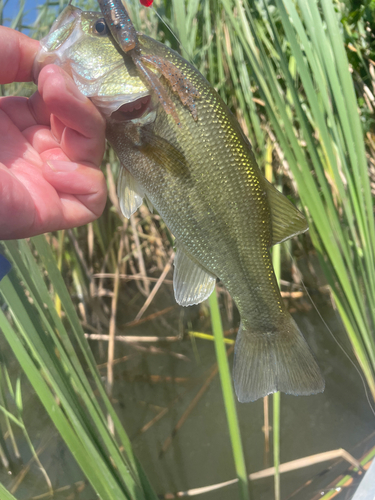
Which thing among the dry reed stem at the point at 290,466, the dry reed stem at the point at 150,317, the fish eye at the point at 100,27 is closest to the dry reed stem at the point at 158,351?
the dry reed stem at the point at 150,317

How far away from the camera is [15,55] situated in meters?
0.64

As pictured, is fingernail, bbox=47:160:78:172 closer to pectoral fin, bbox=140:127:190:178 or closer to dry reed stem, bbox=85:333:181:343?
pectoral fin, bbox=140:127:190:178

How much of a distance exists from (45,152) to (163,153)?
1.04ft

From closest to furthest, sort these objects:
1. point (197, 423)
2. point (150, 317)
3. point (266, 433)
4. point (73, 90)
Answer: point (73, 90), point (266, 433), point (197, 423), point (150, 317)

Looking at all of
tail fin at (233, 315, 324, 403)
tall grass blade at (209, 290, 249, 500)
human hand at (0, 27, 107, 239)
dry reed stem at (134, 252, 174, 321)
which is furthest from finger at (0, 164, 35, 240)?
dry reed stem at (134, 252, 174, 321)

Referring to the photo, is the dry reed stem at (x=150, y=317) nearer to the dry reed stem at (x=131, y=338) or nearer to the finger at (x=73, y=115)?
the dry reed stem at (x=131, y=338)

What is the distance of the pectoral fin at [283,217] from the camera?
0.69 meters

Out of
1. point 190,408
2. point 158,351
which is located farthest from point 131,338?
point 190,408

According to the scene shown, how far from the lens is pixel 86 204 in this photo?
739mm

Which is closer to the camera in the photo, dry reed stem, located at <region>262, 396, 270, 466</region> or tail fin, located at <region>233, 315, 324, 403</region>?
tail fin, located at <region>233, 315, 324, 403</region>

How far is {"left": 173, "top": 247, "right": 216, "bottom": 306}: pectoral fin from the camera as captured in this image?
0.71 meters

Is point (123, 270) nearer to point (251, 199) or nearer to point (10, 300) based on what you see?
point (10, 300)

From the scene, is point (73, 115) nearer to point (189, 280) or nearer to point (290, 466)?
point (189, 280)

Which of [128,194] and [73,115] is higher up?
[73,115]
